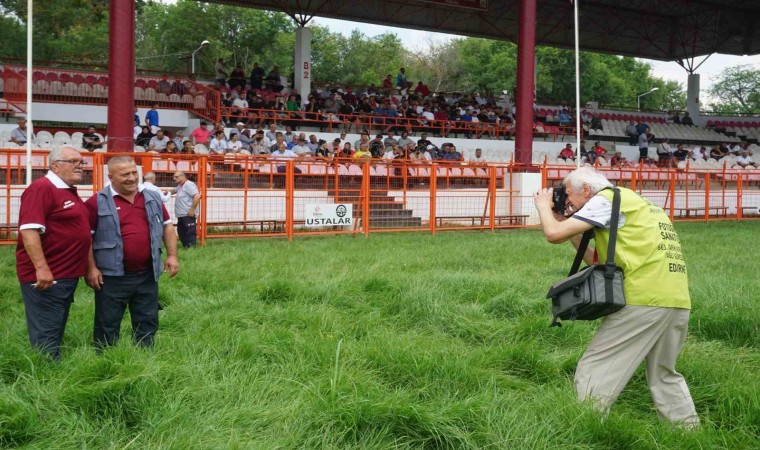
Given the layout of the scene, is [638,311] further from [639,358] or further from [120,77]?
[120,77]

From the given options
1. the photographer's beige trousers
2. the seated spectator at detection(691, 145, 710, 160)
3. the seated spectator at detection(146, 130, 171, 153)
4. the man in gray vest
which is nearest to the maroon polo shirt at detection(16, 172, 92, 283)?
the man in gray vest

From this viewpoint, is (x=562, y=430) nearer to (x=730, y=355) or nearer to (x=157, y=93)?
→ (x=730, y=355)

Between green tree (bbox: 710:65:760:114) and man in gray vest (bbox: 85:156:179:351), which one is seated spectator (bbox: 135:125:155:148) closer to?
man in gray vest (bbox: 85:156:179:351)

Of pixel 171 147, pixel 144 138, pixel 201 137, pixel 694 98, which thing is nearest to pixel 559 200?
pixel 171 147

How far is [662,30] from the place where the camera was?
37688 millimetres

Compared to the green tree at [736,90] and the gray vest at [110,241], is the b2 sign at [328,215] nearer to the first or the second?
the gray vest at [110,241]

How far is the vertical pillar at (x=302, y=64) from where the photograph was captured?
28.4m

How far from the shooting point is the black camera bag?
12.9 ft

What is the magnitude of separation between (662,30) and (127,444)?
129 ft

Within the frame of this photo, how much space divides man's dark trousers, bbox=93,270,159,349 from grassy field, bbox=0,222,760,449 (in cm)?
20

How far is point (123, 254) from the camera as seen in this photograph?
5105mm

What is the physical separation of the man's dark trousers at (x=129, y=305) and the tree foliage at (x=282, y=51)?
36916 millimetres

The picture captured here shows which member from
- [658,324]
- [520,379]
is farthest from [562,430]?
[520,379]

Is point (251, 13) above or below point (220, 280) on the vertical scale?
above
